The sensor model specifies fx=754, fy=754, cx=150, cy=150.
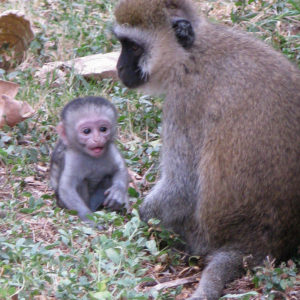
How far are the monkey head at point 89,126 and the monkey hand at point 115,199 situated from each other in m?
0.34

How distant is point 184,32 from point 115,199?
62.6 inches

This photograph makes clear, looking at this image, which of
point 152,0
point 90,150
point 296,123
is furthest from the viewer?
point 90,150

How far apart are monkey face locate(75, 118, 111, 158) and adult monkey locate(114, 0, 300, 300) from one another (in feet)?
1.91

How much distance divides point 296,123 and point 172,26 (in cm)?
131

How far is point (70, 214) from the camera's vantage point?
21.1ft

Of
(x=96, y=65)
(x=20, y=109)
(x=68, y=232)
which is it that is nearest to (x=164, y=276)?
(x=68, y=232)

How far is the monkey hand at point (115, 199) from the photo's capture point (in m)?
6.61

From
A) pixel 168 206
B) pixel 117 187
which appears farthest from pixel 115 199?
pixel 168 206

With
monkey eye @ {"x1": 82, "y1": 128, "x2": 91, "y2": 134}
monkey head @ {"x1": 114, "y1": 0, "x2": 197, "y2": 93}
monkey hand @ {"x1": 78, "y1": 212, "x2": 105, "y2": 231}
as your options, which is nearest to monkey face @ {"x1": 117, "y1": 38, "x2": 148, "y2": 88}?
monkey head @ {"x1": 114, "y1": 0, "x2": 197, "y2": 93}

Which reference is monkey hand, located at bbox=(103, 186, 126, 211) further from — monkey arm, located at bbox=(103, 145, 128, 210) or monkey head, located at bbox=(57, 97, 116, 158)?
monkey head, located at bbox=(57, 97, 116, 158)

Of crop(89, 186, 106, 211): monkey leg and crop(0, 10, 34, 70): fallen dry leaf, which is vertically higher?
crop(0, 10, 34, 70): fallen dry leaf

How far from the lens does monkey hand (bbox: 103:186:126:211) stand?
6.61 m

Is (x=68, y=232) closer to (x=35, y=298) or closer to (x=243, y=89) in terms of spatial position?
(x=35, y=298)

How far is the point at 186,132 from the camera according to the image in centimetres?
596
